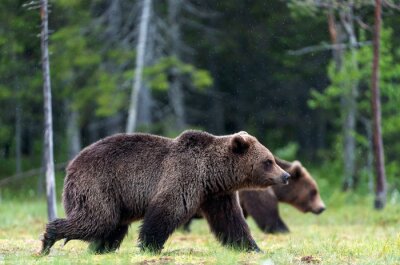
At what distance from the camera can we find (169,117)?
1066 inches

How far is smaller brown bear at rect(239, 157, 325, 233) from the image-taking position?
14336 mm

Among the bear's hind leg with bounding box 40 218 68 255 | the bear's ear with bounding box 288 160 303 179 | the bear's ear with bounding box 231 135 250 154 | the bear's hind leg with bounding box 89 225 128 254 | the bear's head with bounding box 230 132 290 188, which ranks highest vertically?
the bear's ear with bounding box 231 135 250 154

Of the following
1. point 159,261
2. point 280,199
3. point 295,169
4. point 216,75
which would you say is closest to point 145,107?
point 216,75

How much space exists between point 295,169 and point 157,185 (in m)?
6.16

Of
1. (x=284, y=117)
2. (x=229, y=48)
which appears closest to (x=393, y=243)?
(x=229, y=48)

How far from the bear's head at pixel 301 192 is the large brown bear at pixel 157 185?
5.46m

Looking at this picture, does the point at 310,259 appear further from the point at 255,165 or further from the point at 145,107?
the point at 145,107

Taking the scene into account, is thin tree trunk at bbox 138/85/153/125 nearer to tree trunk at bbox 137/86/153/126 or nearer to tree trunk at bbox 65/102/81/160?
tree trunk at bbox 137/86/153/126

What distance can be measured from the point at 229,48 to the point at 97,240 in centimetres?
2370

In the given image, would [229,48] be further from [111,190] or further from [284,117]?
[111,190]

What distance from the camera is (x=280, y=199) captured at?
15.6 meters

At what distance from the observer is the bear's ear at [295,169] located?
49.4ft

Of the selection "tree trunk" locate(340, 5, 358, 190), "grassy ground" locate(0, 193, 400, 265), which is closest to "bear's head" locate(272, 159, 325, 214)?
"grassy ground" locate(0, 193, 400, 265)

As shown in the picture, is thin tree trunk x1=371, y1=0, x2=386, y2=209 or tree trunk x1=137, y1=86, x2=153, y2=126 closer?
thin tree trunk x1=371, y1=0, x2=386, y2=209
